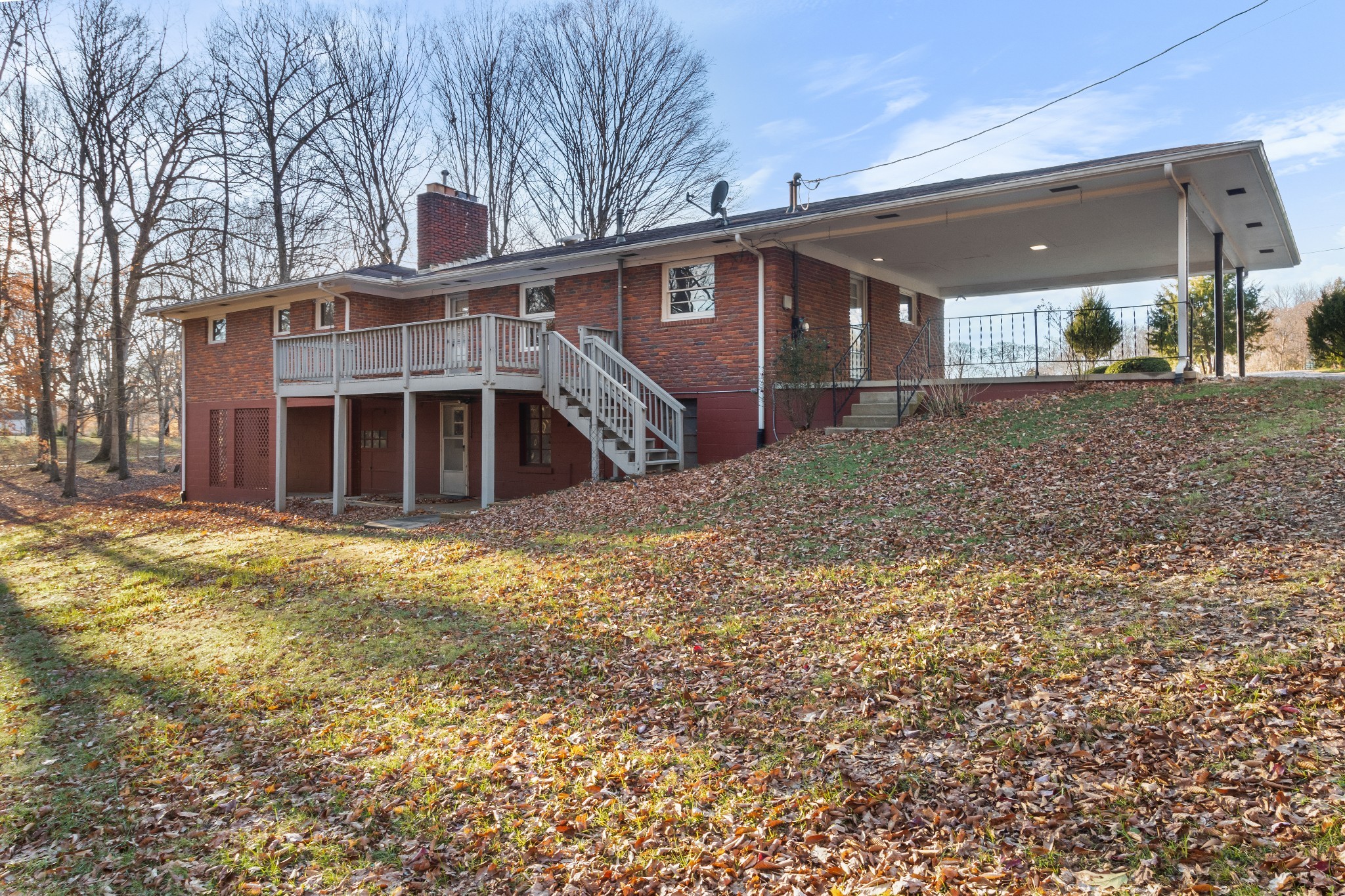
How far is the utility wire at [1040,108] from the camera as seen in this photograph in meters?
12.0

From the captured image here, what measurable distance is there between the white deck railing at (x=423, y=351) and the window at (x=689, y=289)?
249 cm

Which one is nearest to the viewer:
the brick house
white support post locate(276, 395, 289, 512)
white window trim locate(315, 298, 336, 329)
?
the brick house

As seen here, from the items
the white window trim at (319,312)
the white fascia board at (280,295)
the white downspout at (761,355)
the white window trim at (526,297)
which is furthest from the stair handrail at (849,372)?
the white window trim at (319,312)

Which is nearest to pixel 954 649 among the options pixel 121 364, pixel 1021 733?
pixel 1021 733

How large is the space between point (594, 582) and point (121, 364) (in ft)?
78.3

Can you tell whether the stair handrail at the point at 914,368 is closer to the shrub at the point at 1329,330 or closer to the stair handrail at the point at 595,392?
the stair handrail at the point at 595,392

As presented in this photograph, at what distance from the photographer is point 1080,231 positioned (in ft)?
44.4

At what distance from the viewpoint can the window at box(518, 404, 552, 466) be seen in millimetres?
16594

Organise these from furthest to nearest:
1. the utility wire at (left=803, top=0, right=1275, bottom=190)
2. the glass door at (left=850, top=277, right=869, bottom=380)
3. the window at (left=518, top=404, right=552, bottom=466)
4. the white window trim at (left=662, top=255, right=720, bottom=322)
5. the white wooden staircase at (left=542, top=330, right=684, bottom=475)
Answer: the window at (left=518, top=404, right=552, bottom=466)
the glass door at (left=850, top=277, right=869, bottom=380)
the white window trim at (left=662, top=255, right=720, bottom=322)
the white wooden staircase at (left=542, top=330, right=684, bottom=475)
the utility wire at (left=803, top=0, right=1275, bottom=190)

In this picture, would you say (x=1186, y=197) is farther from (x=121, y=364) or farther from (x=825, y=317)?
(x=121, y=364)

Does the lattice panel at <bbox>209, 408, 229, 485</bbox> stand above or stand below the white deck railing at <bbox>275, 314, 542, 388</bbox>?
below

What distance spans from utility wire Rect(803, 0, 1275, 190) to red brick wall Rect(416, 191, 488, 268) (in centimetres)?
971

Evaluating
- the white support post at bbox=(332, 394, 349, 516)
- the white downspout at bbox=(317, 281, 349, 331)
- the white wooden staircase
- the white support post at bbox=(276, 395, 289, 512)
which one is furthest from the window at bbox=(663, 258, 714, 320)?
the white support post at bbox=(276, 395, 289, 512)

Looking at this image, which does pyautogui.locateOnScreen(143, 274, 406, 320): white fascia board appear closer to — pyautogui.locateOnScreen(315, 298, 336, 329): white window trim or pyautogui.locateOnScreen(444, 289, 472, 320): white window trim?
pyautogui.locateOnScreen(315, 298, 336, 329): white window trim
